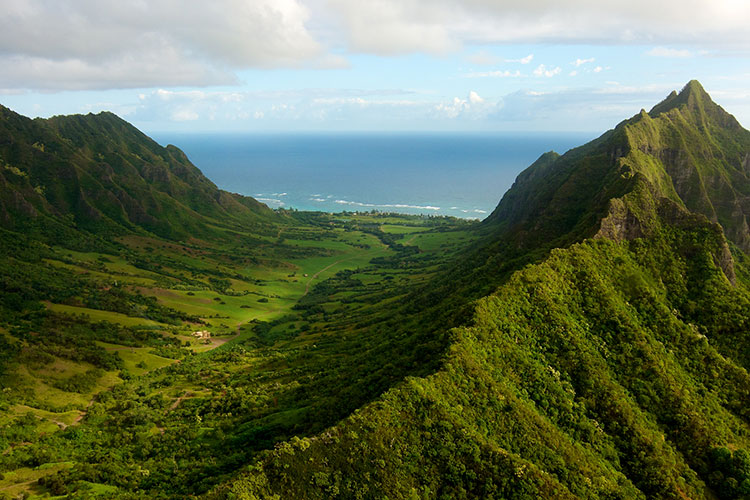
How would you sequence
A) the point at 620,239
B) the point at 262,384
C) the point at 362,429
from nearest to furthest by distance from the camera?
the point at 362,429
the point at 620,239
the point at 262,384

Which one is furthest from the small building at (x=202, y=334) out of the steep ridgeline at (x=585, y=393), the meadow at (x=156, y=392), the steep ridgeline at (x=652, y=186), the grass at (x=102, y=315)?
the steep ridgeline at (x=652, y=186)

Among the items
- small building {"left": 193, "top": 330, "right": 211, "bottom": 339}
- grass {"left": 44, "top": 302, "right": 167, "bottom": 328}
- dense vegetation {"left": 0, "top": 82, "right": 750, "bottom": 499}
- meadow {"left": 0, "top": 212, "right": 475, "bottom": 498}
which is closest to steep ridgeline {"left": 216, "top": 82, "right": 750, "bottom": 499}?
dense vegetation {"left": 0, "top": 82, "right": 750, "bottom": 499}

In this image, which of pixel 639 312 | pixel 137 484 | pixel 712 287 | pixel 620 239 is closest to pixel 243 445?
pixel 137 484

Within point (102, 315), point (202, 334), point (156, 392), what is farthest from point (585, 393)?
point (102, 315)

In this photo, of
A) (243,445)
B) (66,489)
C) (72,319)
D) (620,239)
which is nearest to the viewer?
(66,489)

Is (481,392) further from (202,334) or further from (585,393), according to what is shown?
(202,334)

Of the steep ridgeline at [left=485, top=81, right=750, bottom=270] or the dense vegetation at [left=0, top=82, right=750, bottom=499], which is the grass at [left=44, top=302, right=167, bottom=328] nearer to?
the dense vegetation at [left=0, top=82, right=750, bottom=499]

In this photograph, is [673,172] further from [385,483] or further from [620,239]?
[385,483]

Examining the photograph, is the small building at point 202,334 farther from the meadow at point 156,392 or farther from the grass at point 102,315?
the grass at point 102,315
